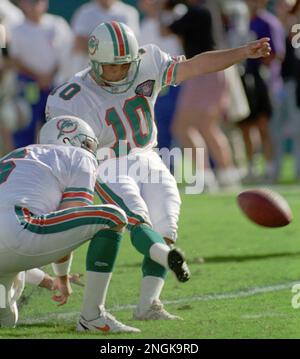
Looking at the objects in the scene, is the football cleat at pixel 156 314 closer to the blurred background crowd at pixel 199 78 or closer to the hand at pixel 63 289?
the hand at pixel 63 289

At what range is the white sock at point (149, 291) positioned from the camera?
5945 mm

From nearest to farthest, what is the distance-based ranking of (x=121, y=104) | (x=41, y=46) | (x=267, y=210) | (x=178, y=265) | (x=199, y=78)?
(x=178, y=265) < (x=121, y=104) < (x=267, y=210) < (x=199, y=78) < (x=41, y=46)

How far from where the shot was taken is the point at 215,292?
675cm

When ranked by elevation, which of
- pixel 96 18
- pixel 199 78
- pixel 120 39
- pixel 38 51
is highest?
pixel 120 39

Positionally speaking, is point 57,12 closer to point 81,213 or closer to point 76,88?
point 76,88

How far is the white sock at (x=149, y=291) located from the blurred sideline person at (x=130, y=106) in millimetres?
10

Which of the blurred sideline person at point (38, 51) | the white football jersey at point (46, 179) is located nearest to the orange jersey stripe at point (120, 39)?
the white football jersey at point (46, 179)

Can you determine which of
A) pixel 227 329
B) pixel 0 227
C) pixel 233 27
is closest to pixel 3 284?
pixel 0 227

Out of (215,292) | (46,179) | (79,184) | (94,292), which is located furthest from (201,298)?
(46,179)

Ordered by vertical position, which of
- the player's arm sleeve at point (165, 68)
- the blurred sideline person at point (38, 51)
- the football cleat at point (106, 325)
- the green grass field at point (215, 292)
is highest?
the player's arm sleeve at point (165, 68)

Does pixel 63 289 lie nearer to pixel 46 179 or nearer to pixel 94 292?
pixel 94 292

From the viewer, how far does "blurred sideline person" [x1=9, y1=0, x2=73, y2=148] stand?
Answer: 12.8m

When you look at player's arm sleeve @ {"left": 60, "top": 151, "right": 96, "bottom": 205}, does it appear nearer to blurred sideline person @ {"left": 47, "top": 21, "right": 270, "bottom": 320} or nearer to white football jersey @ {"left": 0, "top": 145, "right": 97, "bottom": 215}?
white football jersey @ {"left": 0, "top": 145, "right": 97, "bottom": 215}

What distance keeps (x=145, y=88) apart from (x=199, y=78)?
5.73 metres
